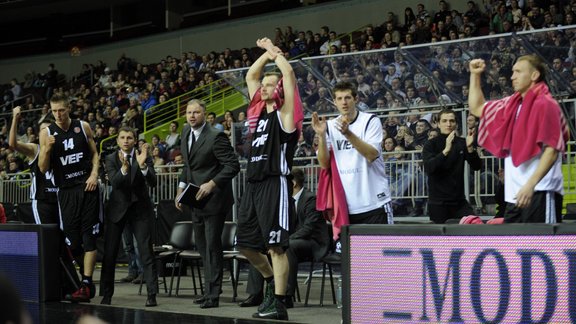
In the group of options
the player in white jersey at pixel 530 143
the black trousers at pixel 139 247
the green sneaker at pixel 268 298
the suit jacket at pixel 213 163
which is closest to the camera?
the player in white jersey at pixel 530 143

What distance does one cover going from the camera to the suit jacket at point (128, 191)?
9547mm

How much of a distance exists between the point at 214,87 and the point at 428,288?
18.8m

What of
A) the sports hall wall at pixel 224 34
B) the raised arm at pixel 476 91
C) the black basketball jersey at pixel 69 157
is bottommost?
the black basketball jersey at pixel 69 157

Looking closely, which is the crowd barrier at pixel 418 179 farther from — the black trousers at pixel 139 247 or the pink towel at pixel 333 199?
the pink towel at pixel 333 199

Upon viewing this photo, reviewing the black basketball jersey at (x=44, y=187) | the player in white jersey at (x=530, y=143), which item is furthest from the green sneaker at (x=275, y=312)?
the black basketball jersey at (x=44, y=187)

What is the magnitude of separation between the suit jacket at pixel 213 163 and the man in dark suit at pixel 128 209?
26.2 inches

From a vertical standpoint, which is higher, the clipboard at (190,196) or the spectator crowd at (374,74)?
the spectator crowd at (374,74)

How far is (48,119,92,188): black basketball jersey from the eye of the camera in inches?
381

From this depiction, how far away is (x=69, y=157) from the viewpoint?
9.70 metres

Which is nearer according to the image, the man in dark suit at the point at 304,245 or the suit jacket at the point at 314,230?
the man in dark suit at the point at 304,245

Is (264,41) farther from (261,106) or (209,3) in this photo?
(209,3)

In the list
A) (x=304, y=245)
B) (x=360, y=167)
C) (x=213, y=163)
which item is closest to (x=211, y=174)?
(x=213, y=163)

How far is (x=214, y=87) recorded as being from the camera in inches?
956

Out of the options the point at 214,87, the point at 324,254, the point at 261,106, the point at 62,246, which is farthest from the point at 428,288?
the point at 214,87
